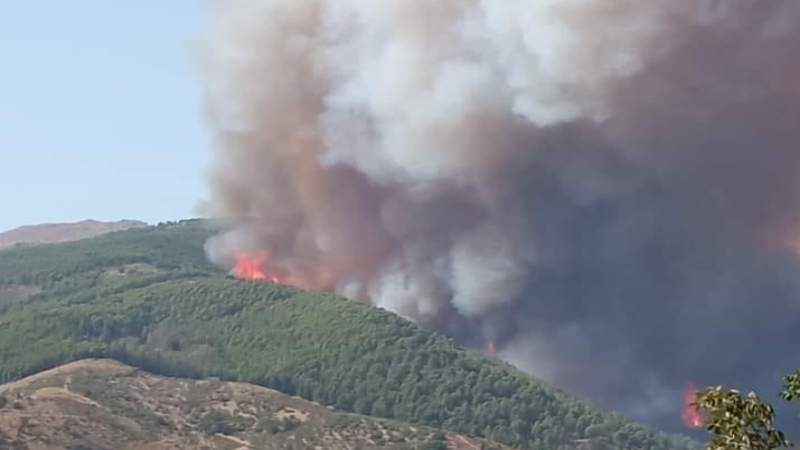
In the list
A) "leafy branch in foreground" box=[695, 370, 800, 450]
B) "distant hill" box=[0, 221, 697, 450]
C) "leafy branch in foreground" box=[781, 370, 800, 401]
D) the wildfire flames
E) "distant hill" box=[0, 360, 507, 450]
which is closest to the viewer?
"leafy branch in foreground" box=[695, 370, 800, 450]

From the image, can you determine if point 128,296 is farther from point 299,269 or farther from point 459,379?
point 459,379

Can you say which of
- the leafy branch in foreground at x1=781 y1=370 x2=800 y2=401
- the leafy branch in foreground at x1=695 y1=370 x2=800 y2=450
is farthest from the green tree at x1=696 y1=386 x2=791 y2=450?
the leafy branch in foreground at x1=781 y1=370 x2=800 y2=401

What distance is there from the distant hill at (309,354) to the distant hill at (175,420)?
188 inches

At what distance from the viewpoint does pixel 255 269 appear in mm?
126000

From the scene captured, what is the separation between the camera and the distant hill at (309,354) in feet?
290

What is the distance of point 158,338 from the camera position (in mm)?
106688

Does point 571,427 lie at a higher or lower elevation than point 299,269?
lower

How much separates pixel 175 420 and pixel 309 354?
1901 centimetres

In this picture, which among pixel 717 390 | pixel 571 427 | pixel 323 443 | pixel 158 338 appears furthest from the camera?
pixel 158 338

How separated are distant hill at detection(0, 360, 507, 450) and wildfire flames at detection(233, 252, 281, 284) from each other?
102ft

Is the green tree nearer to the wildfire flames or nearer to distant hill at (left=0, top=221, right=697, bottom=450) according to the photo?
distant hill at (left=0, top=221, right=697, bottom=450)

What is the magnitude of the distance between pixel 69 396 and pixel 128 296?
126ft

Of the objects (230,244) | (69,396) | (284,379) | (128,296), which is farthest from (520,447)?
(230,244)

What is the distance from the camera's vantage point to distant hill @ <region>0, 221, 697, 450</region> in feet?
290
